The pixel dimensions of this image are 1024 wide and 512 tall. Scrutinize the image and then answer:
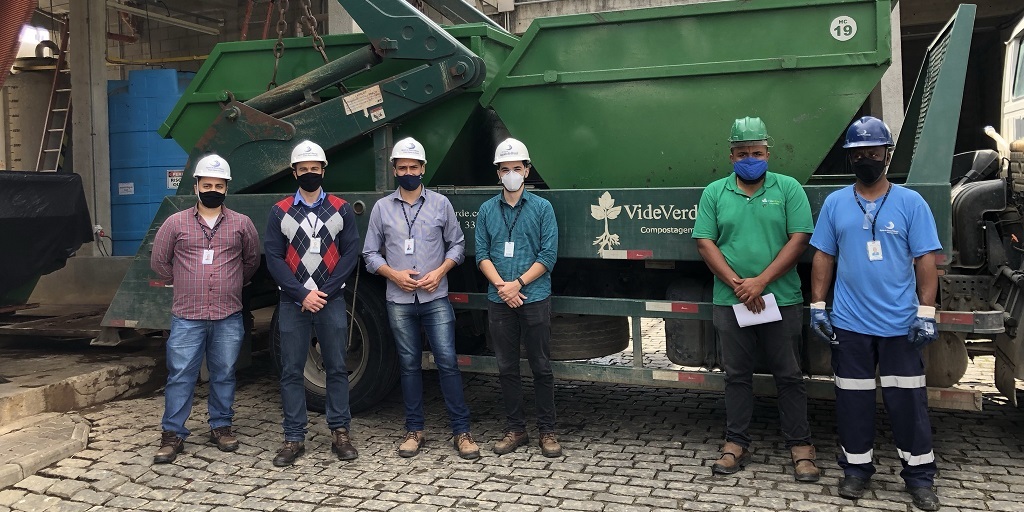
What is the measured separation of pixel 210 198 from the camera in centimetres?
500

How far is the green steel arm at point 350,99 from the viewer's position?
5.36 metres

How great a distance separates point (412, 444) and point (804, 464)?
2.18 metres

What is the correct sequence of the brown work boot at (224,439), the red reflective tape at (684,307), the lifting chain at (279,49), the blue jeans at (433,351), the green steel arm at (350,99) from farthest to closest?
1. the lifting chain at (279,49)
2. the green steel arm at (350,99)
3. the brown work boot at (224,439)
4. the blue jeans at (433,351)
5. the red reflective tape at (684,307)

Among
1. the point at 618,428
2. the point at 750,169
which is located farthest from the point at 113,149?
the point at 750,169

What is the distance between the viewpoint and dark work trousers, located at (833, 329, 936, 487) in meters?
3.96

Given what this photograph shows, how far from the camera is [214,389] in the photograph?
204 inches

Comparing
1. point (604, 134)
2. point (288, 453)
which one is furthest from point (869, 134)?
point (288, 453)

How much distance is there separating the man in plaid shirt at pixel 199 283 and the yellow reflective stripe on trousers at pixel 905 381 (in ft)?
12.2

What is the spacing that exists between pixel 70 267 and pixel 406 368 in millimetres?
7837

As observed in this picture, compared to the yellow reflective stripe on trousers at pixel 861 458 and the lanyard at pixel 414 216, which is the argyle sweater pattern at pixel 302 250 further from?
Result: the yellow reflective stripe on trousers at pixel 861 458

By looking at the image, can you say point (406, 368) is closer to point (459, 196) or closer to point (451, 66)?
point (459, 196)

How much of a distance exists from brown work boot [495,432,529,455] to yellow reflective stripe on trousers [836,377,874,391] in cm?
184

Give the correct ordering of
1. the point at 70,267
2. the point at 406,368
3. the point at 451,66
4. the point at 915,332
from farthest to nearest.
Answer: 1. the point at 70,267
2. the point at 451,66
3. the point at 406,368
4. the point at 915,332

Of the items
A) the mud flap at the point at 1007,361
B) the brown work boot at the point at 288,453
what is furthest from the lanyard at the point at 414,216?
the mud flap at the point at 1007,361
